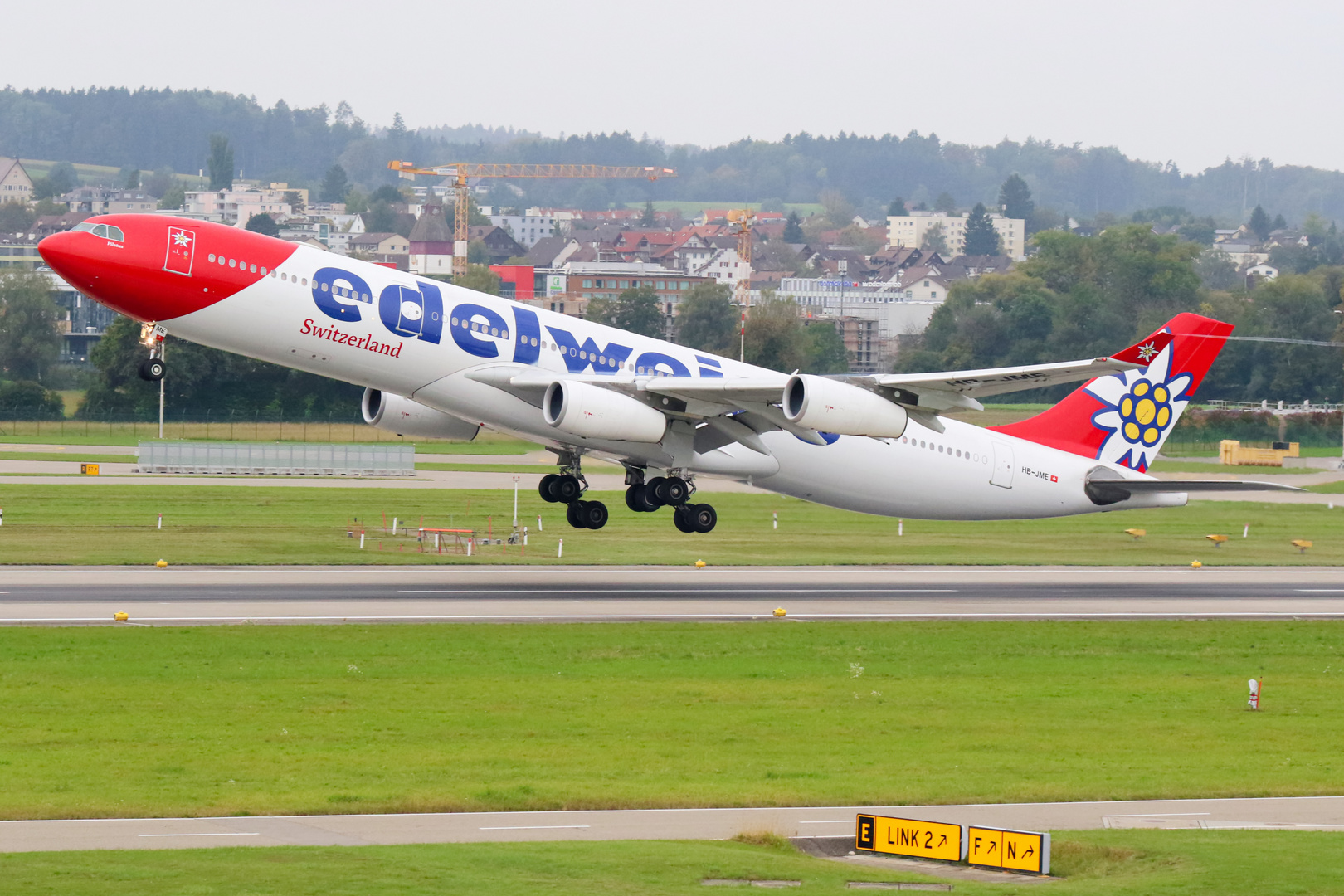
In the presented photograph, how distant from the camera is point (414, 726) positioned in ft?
107

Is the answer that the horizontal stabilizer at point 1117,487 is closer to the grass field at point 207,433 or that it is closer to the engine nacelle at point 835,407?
the engine nacelle at point 835,407

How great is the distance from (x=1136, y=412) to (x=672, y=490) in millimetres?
15980

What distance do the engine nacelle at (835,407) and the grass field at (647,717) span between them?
555 cm

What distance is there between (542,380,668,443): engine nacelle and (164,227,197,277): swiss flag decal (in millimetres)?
9845

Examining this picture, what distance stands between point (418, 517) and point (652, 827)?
4689cm

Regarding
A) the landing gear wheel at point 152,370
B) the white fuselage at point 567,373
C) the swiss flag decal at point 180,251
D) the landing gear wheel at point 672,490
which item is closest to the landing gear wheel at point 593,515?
the white fuselage at point 567,373

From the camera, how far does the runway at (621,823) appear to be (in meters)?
24.0

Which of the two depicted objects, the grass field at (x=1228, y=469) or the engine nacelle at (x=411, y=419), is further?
the grass field at (x=1228, y=469)

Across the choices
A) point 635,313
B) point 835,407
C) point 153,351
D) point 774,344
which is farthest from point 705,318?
point 153,351

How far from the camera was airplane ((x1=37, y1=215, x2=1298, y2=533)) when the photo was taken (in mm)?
42438

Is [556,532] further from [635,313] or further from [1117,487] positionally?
[635,313]

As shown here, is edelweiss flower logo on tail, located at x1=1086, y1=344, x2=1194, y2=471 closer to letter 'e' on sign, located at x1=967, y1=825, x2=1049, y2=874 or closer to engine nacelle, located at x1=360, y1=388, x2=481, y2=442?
engine nacelle, located at x1=360, y1=388, x2=481, y2=442

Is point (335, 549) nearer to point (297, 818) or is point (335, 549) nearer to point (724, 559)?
point (724, 559)

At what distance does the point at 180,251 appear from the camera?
138 feet
